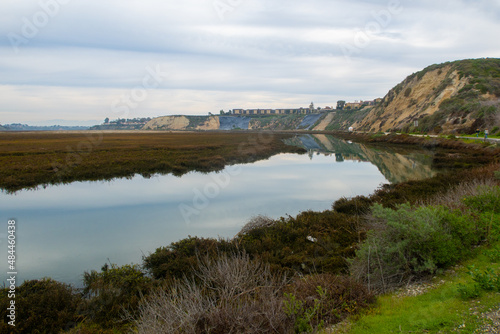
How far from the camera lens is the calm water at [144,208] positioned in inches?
406

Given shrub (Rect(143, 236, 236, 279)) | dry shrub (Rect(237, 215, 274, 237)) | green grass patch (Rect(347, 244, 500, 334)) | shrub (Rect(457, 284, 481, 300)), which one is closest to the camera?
green grass patch (Rect(347, 244, 500, 334))

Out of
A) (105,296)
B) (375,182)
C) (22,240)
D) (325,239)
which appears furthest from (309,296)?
(375,182)

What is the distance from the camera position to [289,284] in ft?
21.5

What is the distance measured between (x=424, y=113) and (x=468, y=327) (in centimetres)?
6094

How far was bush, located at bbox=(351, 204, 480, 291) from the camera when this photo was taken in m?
6.32

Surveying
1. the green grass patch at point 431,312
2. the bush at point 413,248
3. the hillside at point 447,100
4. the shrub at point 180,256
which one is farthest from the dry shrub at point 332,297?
the hillside at point 447,100

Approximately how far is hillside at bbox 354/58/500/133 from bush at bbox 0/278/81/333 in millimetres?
43952

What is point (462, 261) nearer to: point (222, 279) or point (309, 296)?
point (309, 296)

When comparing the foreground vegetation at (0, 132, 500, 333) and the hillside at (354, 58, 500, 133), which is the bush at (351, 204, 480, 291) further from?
the hillside at (354, 58, 500, 133)

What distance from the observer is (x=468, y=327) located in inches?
167

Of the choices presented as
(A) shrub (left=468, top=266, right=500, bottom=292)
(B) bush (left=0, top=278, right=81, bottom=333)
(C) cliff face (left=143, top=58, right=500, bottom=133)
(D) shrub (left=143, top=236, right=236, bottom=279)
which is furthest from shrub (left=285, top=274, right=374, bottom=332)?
(C) cliff face (left=143, top=58, right=500, bottom=133)

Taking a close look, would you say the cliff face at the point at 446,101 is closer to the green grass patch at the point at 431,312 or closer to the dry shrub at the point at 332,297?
the green grass patch at the point at 431,312

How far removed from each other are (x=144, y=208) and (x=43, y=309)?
32.5 feet

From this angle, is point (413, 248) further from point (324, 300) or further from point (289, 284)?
point (289, 284)
